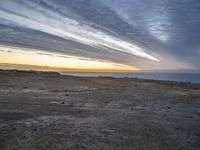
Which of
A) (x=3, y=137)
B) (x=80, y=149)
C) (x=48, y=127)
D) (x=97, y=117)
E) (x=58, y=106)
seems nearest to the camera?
(x=80, y=149)

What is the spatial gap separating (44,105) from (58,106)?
90 cm

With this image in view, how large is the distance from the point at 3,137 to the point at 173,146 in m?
5.87

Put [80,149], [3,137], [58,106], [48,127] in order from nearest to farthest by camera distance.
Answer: [80,149]
[3,137]
[48,127]
[58,106]

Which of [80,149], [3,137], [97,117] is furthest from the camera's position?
[97,117]

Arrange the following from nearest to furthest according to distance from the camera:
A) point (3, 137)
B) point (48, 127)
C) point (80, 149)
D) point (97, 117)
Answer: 1. point (80, 149)
2. point (3, 137)
3. point (48, 127)
4. point (97, 117)

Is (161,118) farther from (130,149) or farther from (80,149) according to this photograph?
(80,149)

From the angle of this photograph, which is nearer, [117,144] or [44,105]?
[117,144]

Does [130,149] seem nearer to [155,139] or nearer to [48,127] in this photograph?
[155,139]

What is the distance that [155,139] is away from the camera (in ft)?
26.5

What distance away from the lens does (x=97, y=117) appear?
11109mm

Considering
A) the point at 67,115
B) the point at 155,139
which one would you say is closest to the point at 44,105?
the point at 67,115

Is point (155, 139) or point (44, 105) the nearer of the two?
point (155, 139)

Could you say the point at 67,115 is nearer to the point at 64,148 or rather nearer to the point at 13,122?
the point at 13,122

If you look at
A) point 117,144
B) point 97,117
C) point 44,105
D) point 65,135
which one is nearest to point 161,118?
point 97,117
